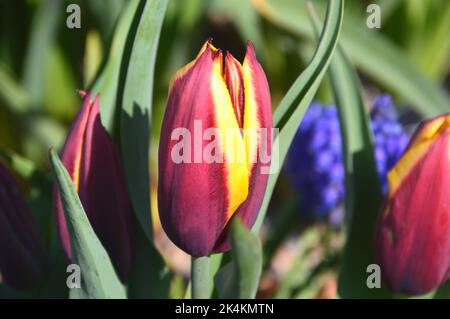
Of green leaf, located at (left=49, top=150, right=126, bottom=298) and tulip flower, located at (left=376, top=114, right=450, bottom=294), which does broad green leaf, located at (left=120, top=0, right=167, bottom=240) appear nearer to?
green leaf, located at (left=49, top=150, right=126, bottom=298)

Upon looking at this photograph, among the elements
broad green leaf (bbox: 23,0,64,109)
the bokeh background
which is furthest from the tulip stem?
broad green leaf (bbox: 23,0,64,109)

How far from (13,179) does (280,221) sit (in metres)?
0.47

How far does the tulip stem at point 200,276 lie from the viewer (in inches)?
27.0

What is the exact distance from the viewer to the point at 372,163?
0.83 meters

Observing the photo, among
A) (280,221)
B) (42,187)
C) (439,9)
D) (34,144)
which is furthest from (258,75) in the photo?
(439,9)

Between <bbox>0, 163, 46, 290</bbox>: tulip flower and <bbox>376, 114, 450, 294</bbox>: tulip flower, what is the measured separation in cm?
31

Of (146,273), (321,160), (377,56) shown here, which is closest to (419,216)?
(146,273)

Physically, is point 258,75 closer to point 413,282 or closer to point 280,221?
point 413,282

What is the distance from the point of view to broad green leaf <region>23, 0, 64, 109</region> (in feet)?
4.88

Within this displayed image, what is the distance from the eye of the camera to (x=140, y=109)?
0.77m

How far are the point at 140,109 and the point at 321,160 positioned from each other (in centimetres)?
38

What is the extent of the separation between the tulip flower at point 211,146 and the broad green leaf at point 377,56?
79 cm

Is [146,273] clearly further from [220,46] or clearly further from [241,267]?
[220,46]

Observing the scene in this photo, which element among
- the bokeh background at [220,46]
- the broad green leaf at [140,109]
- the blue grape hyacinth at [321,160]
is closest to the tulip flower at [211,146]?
the broad green leaf at [140,109]
